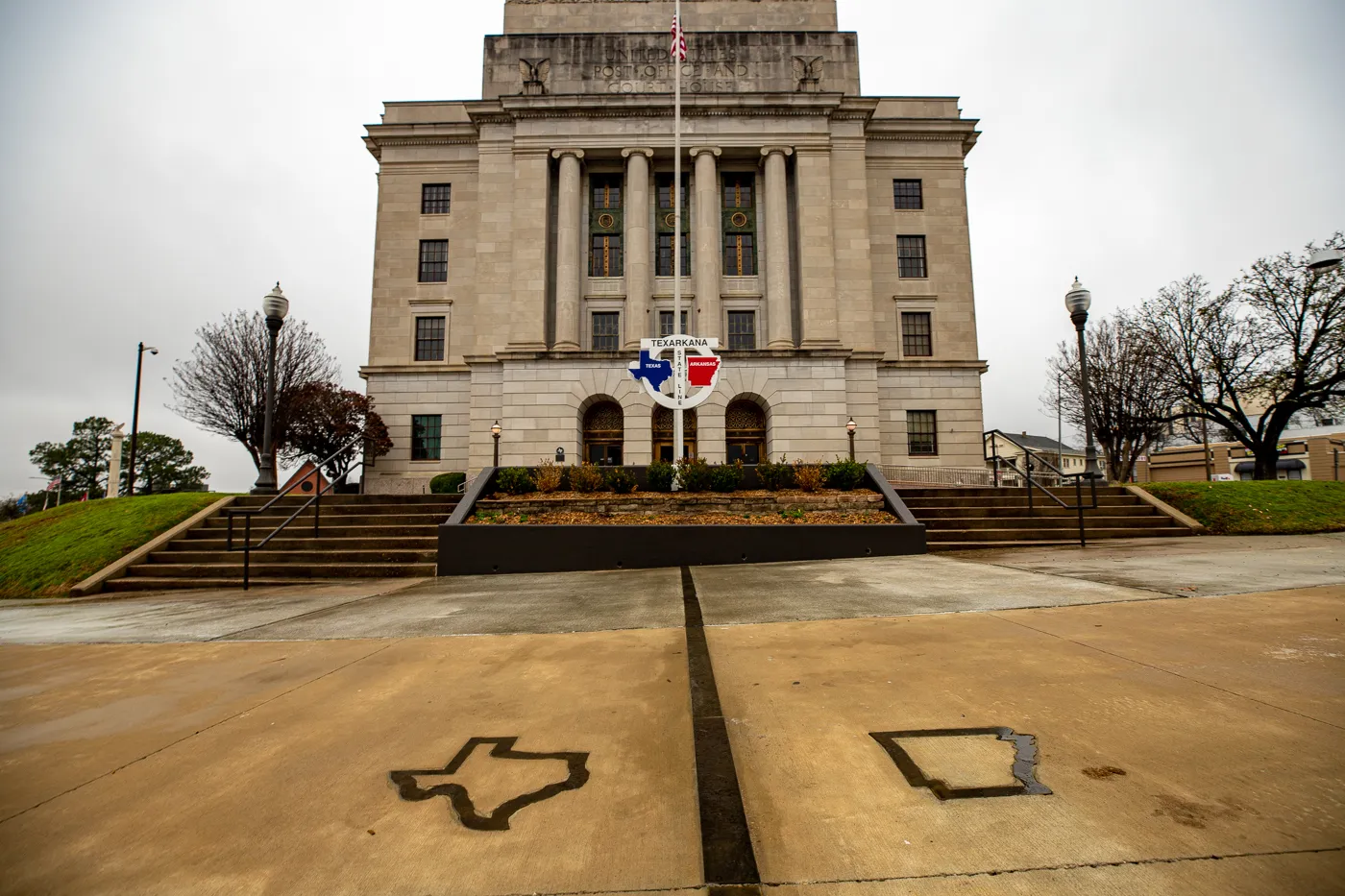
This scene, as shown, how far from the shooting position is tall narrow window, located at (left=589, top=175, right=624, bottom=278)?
28188 mm

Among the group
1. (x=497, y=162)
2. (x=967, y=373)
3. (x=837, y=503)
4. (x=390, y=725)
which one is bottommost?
(x=390, y=725)

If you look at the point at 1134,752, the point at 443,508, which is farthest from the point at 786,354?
the point at 1134,752

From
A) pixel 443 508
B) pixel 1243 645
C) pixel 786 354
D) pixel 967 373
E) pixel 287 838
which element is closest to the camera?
pixel 287 838

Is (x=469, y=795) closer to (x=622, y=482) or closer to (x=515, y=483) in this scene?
(x=622, y=482)

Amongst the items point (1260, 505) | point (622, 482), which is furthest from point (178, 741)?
point (1260, 505)

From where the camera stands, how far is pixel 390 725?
3.11 metres

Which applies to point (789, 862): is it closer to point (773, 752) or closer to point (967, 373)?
point (773, 752)

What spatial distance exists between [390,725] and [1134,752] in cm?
351

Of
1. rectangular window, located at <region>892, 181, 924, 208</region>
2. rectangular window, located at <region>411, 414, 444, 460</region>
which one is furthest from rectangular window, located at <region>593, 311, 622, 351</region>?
rectangular window, located at <region>892, 181, 924, 208</region>

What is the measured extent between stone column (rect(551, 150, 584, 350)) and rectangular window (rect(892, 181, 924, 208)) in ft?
52.2

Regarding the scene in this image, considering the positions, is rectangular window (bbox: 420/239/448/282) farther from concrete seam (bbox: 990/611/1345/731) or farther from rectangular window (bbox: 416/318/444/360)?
concrete seam (bbox: 990/611/1345/731)

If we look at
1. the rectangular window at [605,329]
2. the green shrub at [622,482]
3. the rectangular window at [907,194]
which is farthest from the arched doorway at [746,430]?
the rectangular window at [907,194]

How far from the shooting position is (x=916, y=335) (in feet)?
94.7

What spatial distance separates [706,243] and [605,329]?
6.11 metres
